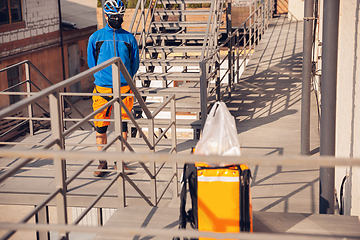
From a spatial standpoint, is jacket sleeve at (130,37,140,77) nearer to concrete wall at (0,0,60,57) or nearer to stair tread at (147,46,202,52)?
stair tread at (147,46,202,52)

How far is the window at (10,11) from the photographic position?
1301 centimetres

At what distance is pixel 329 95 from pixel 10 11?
475 inches

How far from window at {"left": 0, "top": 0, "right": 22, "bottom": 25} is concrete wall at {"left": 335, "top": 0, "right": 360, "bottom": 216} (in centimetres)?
1112

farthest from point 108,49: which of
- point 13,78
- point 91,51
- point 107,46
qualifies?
point 13,78

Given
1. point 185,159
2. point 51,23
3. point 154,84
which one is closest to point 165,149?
point 185,159

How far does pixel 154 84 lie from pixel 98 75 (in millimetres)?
10135

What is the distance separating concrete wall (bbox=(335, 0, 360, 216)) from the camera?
11.0 feet

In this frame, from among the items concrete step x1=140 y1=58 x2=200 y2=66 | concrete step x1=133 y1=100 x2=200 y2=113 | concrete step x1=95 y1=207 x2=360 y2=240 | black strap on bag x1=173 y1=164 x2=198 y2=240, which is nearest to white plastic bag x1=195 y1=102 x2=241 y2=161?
black strap on bag x1=173 y1=164 x2=198 y2=240

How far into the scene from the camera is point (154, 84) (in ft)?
48.4

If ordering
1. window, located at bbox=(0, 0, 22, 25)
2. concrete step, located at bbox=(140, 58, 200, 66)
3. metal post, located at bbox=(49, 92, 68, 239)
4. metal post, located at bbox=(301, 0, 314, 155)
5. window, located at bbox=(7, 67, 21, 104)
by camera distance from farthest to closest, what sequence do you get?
window, located at bbox=(7, 67, 21, 104) < window, located at bbox=(0, 0, 22, 25) < concrete step, located at bbox=(140, 58, 200, 66) < metal post, located at bbox=(301, 0, 314, 155) < metal post, located at bbox=(49, 92, 68, 239)

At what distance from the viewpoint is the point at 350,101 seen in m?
3.74

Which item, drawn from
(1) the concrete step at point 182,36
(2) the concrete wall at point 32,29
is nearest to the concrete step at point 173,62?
(1) the concrete step at point 182,36

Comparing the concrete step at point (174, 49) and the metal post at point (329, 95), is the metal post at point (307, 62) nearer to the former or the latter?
the metal post at point (329, 95)

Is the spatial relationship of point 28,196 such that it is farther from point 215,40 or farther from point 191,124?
point 215,40
